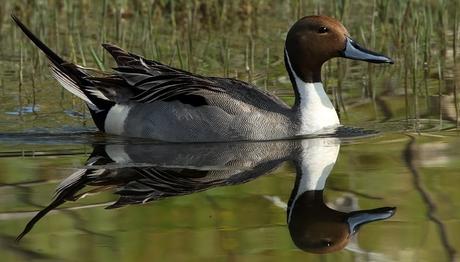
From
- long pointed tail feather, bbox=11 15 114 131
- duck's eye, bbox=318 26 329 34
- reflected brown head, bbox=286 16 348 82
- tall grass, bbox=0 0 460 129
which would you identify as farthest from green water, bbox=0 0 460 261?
duck's eye, bbox=318 26 329 34

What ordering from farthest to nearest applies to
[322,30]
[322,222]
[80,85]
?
[80,85] → [322,30] → [322,222]

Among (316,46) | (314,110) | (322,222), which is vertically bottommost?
(322,222)

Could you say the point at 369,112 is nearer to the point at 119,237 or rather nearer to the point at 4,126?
the point at 4,126

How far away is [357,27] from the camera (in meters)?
10.3

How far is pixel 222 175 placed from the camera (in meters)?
5.90

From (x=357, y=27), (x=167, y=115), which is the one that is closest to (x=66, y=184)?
(x=167, y=115)

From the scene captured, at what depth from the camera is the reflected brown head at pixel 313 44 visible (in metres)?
7.20

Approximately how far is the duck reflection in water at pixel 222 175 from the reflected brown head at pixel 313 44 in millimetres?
559

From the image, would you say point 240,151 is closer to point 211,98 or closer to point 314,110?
point 211,98

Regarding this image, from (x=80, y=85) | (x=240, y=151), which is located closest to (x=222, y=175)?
(x=240, y=151)

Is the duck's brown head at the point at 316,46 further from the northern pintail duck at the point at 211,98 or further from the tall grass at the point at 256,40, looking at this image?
the tall grass at the point at 256,40

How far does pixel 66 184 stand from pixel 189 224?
1.01 m

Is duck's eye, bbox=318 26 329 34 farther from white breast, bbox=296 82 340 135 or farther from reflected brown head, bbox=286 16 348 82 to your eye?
white breast, bbox=296 82 340 135

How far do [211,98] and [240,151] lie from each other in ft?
1.73
